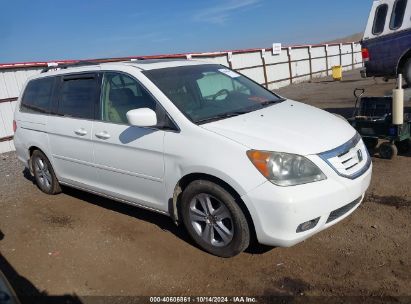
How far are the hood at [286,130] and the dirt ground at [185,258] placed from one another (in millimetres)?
965

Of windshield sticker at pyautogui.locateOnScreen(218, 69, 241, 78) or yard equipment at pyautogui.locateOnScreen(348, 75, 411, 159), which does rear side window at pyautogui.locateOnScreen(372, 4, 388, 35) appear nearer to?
yard equipment at pyautogui.locateOnScreen(348, 75, 411, 159)

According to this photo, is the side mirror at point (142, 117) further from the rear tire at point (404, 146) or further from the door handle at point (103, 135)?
the rear tire at point (404, 146)

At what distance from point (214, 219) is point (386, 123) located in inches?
142

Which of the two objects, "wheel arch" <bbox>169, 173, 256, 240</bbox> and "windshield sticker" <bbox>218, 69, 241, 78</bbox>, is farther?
"windshield sticker" <bbox>218, 69, 241, 78</bbox>

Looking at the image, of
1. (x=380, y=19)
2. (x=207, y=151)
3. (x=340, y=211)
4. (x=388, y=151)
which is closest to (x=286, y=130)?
(x=207, y=151)

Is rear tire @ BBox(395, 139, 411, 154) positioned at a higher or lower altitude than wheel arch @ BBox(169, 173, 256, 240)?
lower

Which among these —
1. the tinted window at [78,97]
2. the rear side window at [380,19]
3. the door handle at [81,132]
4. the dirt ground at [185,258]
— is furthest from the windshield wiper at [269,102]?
the rear side window at [380,19]

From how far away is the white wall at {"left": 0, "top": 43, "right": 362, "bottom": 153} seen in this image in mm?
10648

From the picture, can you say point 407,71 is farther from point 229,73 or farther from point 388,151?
point 229,73

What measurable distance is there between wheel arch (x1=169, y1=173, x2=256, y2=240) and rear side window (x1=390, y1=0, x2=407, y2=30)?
276 inches

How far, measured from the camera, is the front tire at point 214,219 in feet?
11.2

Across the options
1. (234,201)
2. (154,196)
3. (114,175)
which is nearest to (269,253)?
(234,201)

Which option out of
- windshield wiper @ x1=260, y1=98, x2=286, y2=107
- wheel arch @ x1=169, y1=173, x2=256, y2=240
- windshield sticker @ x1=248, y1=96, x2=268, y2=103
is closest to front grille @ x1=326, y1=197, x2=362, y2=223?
wheel arch @ x1=169, y1=173, x2=256, y2=240

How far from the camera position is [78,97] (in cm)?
488
